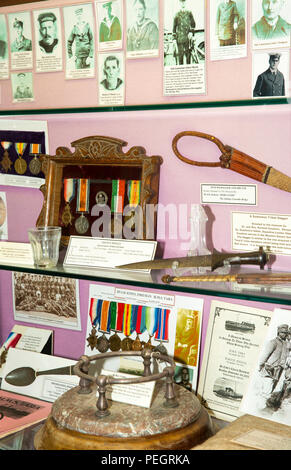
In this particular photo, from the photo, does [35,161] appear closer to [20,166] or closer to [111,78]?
[20,166]

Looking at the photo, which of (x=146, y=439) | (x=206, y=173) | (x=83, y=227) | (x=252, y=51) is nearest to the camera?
(x=146, y=439)

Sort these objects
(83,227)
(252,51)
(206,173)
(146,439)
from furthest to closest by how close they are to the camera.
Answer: (83,227)
(206,173)
(252,51)
(146,439)

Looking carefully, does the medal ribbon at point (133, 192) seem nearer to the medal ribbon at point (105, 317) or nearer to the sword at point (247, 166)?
the sword at point (247, 166)

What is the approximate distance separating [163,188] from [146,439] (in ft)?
2.14

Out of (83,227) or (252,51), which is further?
→ (83,227)

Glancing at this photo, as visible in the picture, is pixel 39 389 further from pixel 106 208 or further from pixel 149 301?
pixel 106 208

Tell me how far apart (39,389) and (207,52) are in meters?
1.01

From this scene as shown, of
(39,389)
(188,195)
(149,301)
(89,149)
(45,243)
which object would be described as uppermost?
(89,149)

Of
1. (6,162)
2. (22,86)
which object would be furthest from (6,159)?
(22,86)

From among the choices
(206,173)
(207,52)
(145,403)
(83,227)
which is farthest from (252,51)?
(145,403)

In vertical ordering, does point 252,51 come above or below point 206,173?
above

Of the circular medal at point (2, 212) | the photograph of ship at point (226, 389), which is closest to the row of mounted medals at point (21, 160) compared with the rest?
the circular medal at point (2, 212)

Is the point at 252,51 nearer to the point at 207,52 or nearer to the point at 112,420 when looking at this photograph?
the point at 207,52

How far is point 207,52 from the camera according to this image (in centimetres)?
141
